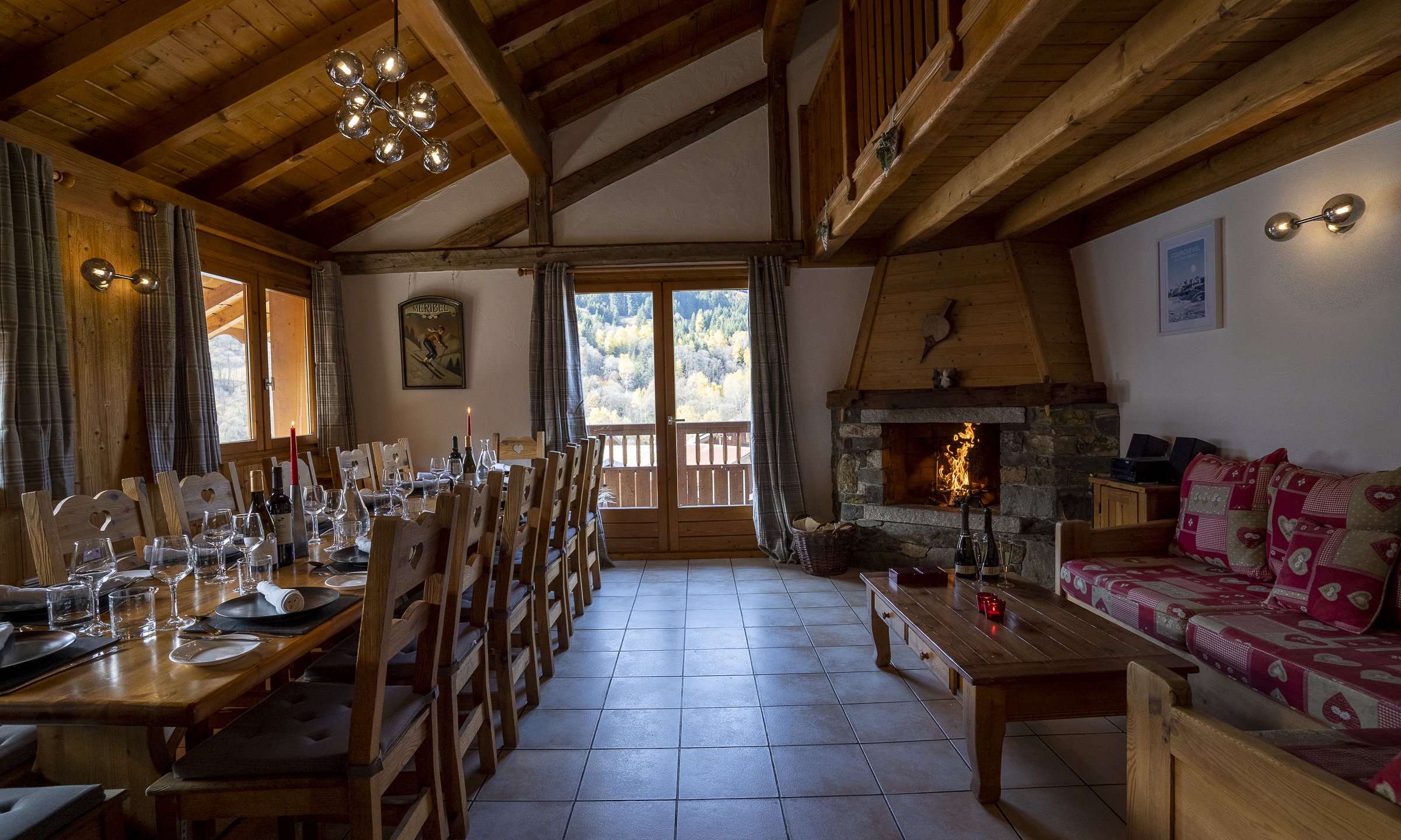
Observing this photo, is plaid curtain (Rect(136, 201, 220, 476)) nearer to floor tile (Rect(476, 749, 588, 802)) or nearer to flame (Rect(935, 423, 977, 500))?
floor tile (Rect(476, 749, 588, 802))

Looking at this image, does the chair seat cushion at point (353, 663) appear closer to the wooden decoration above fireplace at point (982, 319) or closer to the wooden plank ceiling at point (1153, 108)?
the wooden plank ceiling at point (1153, 108)

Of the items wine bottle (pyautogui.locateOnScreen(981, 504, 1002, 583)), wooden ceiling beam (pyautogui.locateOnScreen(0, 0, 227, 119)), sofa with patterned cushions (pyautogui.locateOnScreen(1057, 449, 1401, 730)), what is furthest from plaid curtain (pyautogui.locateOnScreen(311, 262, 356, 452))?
sofa with patterned cushions (pyautogui.locateOnScreen(1057, 449, 1401, 730))

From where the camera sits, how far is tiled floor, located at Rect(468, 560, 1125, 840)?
2.03 m

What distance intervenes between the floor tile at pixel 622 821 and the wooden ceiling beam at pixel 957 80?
2.60m

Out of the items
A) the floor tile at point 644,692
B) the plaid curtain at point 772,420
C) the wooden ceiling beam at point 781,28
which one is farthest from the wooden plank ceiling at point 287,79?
the floor tile at point 644,692

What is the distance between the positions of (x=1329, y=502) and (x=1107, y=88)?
5.67 ft

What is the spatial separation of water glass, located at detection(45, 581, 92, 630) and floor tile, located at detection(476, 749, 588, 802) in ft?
3.96

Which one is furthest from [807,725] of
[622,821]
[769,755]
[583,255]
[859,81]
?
[583,255]

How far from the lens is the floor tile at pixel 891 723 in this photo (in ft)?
8.29

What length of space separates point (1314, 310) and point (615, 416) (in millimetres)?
4262

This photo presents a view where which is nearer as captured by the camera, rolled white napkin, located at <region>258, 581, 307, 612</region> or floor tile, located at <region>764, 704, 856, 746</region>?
rolled white napkin, located at <region>258, 581, 307, 612</region>

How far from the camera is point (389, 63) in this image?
8.47 ft

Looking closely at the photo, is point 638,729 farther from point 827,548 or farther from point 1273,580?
point 1273,580

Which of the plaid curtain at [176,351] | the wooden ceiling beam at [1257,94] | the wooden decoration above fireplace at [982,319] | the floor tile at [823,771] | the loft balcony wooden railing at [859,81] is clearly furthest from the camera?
the wooden decoration above fireplace at [982,319]
